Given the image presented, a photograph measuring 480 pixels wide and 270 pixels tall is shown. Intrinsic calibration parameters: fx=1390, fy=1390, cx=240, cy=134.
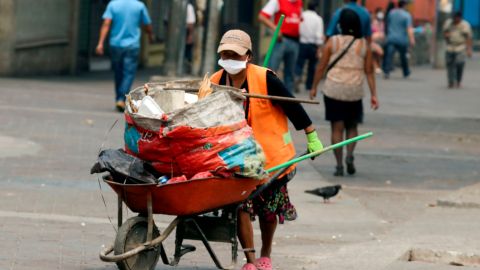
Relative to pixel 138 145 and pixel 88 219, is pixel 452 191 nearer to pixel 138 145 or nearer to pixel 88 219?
pixel 88 219

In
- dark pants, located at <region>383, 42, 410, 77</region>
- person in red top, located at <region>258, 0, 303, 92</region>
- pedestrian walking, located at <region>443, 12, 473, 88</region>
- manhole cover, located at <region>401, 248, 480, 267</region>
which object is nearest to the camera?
manhole cover, located at <region>401, 248, 480, 267</region>

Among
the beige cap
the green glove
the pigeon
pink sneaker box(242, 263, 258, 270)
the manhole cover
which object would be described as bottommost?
the pigeon

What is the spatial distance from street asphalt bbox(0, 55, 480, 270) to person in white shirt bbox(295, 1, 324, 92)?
341cm

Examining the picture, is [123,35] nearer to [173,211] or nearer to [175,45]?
[175,45]

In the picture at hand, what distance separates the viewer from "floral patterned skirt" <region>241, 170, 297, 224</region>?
323 inches

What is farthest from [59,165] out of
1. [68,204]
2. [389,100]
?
[389,100]

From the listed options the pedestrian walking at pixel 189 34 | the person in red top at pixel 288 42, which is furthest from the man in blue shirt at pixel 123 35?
the pedestrian walking at pixel 189 34

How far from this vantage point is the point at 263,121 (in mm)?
8156

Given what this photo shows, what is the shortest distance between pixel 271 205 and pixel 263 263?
1.17 ft

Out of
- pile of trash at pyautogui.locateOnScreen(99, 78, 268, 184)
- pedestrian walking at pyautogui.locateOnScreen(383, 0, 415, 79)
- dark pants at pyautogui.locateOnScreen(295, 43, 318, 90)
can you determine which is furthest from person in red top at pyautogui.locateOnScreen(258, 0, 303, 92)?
pile of trash at pyautogui.locateOnScreen(99, 78, 268, 184)

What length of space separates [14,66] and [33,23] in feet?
3.36

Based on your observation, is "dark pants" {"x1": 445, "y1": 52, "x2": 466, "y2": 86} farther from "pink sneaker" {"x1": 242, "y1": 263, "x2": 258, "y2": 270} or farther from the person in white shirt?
"pink sneaker" {"x1": 242, "y1": 263, "x2": 258, "y2": 270}

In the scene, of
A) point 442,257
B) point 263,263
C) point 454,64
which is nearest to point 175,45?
point 454,64

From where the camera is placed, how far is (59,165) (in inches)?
516
